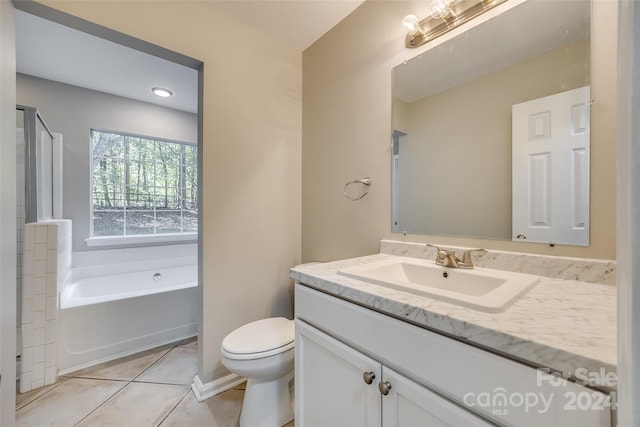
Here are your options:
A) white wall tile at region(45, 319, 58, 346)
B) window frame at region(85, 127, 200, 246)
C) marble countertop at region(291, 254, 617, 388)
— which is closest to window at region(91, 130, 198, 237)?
window frame at region(85, 127, 200, 246)

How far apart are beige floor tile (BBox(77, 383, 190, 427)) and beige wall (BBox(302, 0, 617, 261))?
48.1 inches

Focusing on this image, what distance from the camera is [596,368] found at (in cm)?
42

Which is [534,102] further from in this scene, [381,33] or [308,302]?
[308,302]

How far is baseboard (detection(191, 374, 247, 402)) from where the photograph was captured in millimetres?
1551

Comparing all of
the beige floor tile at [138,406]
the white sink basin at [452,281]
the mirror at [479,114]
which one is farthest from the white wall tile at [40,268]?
the mirror at [479,114]

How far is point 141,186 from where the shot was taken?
3123 millimetres

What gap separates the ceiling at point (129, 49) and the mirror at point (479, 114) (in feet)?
2.65

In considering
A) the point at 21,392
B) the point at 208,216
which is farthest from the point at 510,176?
the point at 21,392

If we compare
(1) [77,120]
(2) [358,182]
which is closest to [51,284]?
(1) [77,120]

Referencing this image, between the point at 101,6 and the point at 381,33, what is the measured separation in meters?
1.48

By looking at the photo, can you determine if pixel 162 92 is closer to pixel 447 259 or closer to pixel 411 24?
pixel 411 24

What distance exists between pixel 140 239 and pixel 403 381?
3.24 metres

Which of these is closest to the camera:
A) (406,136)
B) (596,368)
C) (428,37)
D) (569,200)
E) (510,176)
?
(596,368)

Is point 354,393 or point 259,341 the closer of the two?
point 354,393
